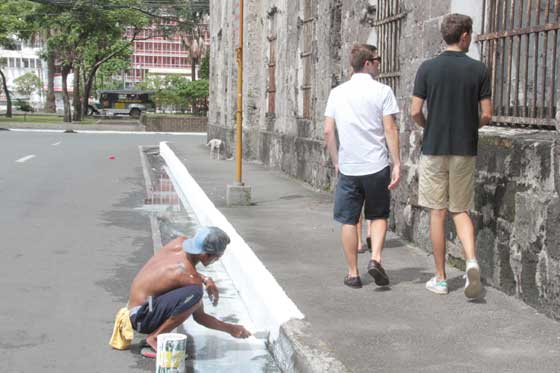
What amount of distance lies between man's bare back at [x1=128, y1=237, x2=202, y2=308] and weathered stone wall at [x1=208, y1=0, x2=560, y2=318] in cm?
227

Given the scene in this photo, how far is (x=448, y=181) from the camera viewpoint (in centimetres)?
604

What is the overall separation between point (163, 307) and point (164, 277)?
20cm

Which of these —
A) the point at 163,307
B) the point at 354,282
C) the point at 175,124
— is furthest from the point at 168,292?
the point at 175,124

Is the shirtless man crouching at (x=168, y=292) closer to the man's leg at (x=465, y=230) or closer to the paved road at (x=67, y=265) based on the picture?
the paved road at (x=67, y=265)

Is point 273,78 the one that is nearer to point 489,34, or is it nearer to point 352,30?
point 352,30

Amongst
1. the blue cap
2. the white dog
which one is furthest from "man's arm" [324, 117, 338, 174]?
the white dog

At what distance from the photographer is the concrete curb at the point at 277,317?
182 inches

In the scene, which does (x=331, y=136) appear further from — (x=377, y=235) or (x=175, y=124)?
(x=175, y=124)

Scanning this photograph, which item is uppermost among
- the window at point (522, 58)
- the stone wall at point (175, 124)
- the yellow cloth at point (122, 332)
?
the window at point (522, 58)

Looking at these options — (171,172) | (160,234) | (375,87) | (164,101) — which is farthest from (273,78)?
(164,101)

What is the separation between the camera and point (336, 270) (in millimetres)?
7176

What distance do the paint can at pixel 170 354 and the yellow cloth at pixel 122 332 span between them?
2.02 ft

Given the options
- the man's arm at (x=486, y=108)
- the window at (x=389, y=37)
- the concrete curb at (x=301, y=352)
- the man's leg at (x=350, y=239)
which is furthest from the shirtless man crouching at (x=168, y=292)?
the window at (x=389, y=37)

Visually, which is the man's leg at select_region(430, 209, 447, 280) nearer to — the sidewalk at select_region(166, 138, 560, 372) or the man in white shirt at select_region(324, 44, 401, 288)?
the sidewalk at select_region(166, 138, 560, 372)
